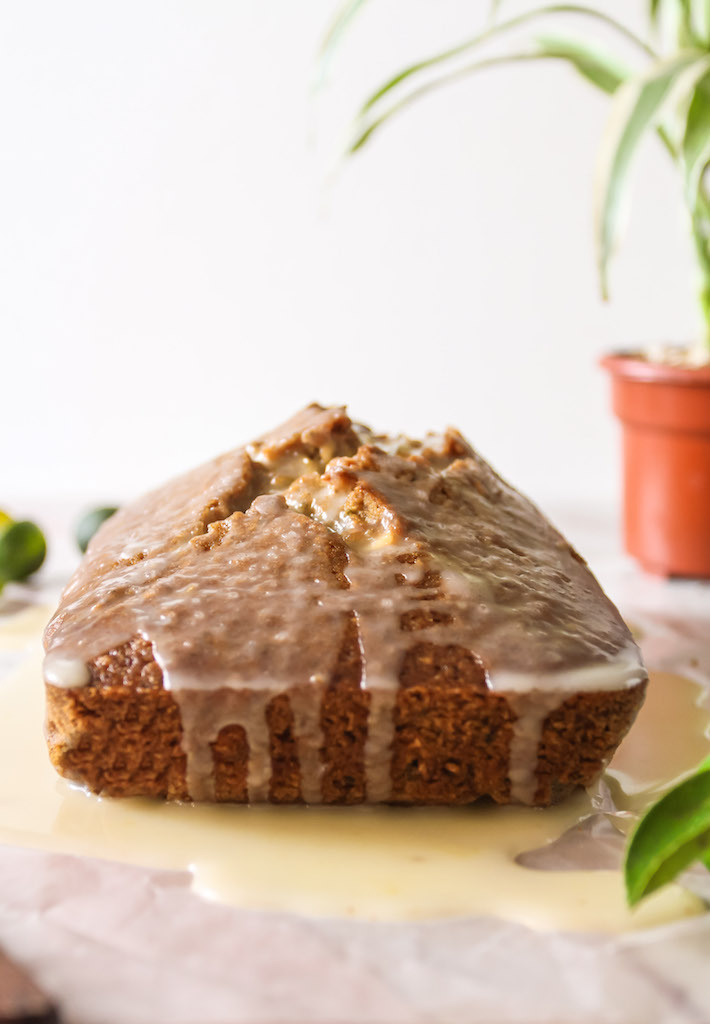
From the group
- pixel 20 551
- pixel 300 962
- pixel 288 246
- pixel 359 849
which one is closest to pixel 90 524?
pixel 20 551

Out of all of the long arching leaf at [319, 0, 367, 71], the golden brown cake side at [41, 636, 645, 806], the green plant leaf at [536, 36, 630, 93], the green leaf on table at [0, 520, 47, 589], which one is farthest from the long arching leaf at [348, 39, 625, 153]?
the golden brown cake side at [41, 636, 645, 806]

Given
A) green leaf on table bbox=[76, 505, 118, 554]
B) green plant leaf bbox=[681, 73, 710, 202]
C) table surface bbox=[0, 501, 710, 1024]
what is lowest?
table surface bbox=[0, 501, 710, 1024]

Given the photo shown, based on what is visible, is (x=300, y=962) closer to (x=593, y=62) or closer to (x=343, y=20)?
(x=343, y=20)

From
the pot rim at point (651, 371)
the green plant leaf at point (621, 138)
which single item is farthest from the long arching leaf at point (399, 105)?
the pot rim at point (651, 371)

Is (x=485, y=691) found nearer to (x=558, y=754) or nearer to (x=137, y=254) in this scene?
(x=558, y=754)

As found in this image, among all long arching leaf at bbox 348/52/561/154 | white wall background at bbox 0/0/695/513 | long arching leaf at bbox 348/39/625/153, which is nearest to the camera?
long arching leaf at bbox 348/52/561/154

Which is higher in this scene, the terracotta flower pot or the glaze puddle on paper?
the terracotta flower pot

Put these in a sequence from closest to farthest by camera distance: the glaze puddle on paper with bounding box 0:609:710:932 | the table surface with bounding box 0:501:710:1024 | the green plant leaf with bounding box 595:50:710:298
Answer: the table surface with bounding box 0:501:710:1024 < the glaze puddle on paper with bounding box 0:609:710:932 < the green plant leaf with bounding box 595:50:710:298

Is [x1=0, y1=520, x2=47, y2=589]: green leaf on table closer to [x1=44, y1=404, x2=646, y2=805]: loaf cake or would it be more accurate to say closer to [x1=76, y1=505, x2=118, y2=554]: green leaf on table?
[x1=76, y1=505, x2=118, y2=554]: green leaf on table

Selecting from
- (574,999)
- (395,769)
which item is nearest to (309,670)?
(395,769)

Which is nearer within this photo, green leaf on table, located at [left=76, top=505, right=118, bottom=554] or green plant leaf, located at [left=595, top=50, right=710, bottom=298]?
green plant leaf, located at [left=595, top=50, right=710, bottom=298]
